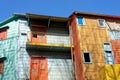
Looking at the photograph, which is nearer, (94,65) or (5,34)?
(94,65)

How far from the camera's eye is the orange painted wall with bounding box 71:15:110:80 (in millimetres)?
19203

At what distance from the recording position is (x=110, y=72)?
1792 cm

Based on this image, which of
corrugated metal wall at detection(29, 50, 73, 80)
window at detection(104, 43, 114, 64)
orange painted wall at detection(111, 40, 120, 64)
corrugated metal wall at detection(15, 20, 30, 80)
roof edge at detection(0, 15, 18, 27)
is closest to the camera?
corrugated metal wall at detection(15, 20, 30, 80)

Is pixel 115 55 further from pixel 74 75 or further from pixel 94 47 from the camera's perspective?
pixel 74 75

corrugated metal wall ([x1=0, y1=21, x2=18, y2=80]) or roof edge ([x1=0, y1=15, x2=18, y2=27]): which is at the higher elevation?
roof edge ([x1=0, y1=15, x2=18, y2=27])

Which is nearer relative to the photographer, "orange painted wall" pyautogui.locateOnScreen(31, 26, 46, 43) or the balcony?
the balcony

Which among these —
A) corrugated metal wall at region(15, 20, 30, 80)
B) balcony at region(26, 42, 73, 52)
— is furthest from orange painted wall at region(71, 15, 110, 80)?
corrugated metal wall at region(15, 20, 30, 80)

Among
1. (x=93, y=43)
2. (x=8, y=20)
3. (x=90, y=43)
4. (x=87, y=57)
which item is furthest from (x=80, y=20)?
(x=8, y=20)

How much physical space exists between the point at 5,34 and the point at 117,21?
13165 mm

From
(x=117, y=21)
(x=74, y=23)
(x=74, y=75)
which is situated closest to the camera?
(x=74, y=75)

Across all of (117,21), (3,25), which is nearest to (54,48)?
(3,25)

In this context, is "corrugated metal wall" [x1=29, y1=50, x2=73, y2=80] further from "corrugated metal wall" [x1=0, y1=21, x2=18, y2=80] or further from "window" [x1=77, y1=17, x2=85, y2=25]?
"window" [x1=77, y1=17, x2=85, y2=25]

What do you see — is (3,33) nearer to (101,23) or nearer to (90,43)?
(90,43)

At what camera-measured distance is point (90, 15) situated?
73.7ft
